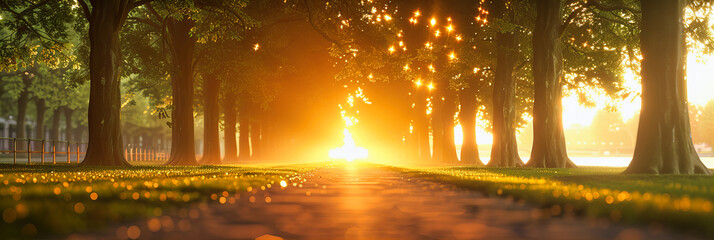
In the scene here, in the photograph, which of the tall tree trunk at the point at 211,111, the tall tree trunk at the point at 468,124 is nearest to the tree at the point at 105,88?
the tall tree trunk at the point at 211,111

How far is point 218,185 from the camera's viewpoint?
1080 centimetres

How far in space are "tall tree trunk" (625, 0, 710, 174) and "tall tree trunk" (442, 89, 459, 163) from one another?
26.0 m

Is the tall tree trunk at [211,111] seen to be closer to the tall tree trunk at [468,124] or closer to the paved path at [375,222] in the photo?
the tall tree trunk at [468,124]

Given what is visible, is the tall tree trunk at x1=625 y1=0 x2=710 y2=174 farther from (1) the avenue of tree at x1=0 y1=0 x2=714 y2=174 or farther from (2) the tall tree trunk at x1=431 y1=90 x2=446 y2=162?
(2) the tall tree trunk at x1=431 y1=90 x2=446 y2=162

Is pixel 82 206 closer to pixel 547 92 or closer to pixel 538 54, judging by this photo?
pixel 547 92

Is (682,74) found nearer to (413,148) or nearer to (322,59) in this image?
Result: (322,59)

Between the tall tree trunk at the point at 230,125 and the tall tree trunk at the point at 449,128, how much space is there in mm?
14573

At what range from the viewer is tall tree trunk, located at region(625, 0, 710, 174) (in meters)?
15.9

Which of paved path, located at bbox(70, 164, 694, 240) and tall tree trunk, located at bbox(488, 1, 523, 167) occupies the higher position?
tall tree trunk, located at bbox(488, 1, 523, 167)

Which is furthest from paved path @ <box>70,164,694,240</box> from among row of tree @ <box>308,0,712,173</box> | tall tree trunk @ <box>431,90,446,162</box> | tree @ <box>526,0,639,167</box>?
tall tree trunk @ <box>431,90,446,162</box>

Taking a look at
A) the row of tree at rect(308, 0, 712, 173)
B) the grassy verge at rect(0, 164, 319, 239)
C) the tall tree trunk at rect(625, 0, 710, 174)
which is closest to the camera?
the grassy verge at rect(0, 164, 319, 239)

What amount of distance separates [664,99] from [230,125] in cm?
3374

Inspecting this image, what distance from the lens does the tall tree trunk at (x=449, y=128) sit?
44294 mm

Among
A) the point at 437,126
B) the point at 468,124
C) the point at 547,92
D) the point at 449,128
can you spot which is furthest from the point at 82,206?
the point at 437,126
